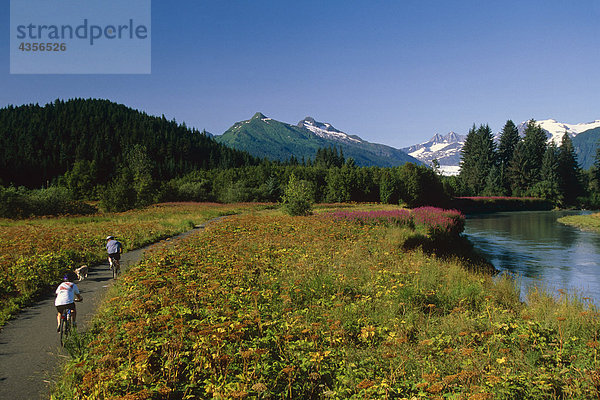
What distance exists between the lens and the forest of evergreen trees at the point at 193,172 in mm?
45844

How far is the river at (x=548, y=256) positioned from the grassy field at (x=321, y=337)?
4.74 meters

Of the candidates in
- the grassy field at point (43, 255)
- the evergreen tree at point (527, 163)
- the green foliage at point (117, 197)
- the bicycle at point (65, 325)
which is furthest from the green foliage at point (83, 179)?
the evergreen tree at point (527, 163)

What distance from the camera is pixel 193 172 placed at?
110 m

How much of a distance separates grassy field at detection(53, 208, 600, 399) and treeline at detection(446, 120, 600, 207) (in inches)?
3078

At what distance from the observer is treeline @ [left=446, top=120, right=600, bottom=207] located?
87062 millimetres

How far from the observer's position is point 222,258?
11.2m

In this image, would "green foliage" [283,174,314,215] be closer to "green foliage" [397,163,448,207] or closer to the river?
the river

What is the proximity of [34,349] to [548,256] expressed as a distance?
2768 centimetres

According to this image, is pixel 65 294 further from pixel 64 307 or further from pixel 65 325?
pixel 65 325

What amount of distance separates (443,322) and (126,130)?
6481 inches

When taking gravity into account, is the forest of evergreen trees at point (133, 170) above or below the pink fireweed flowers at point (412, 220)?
above

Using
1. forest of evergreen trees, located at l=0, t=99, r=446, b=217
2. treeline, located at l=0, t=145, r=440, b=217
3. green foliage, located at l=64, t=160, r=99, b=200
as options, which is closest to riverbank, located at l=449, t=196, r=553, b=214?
treeline, located at l=0, t=145, r=440, b=217

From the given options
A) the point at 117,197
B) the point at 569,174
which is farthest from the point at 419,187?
the point at 569,174

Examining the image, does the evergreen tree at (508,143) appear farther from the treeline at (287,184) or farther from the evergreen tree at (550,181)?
the treeline at (287,184)
